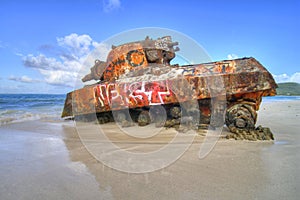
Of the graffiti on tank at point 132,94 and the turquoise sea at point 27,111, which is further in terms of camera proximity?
the turquoise sea at point 27,111

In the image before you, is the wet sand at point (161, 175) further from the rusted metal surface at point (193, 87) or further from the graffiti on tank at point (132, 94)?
the graffiti on tank at point (132, 94)

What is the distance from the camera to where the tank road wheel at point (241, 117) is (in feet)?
9.61

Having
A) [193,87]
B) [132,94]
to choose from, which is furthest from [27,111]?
[193,87]

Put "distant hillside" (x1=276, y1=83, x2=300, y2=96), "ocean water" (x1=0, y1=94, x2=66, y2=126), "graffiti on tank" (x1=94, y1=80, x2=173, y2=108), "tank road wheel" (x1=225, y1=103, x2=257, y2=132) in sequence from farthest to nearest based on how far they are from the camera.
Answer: "distant hillside" (x1=276, y1=83, x2=300, y2=96) < "ocean water" (x1=0, y1=94, x2=66, y2=126) < "graffiti on tank" (x1=94, y1=80, x2=173, y2=108) < "tank road wheel" (x1=225, y1=103, x2=257, y2=132)

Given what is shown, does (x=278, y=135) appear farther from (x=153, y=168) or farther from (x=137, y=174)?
(x=137, y=174)

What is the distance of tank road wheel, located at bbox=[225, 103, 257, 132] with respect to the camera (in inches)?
115

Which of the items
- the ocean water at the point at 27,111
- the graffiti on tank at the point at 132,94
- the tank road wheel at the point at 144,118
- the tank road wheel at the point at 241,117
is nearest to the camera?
the tank road wheel at the point at 241,117

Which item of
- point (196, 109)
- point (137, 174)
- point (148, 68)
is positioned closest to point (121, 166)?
point (137, 174)

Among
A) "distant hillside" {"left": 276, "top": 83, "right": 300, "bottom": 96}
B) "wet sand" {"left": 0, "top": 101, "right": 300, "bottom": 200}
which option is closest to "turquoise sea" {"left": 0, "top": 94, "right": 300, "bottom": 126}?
"wet sand" {"left": 0, "top": 101, "right": 300, "bottom": 200}

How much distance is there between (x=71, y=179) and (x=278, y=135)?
298 cm

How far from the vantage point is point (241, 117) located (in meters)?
2.94

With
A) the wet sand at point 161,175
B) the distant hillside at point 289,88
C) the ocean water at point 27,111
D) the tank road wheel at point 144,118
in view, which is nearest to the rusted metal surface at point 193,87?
the tank road wheel at point 144,118

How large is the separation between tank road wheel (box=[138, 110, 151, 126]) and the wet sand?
4.75 ft

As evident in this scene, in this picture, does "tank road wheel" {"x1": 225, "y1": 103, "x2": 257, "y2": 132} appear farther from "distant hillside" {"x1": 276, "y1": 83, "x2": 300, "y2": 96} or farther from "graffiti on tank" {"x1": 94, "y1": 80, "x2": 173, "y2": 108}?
"distant hillside" {"x1": 276, "y1": 83, "x2": 300, "y2": 96}
